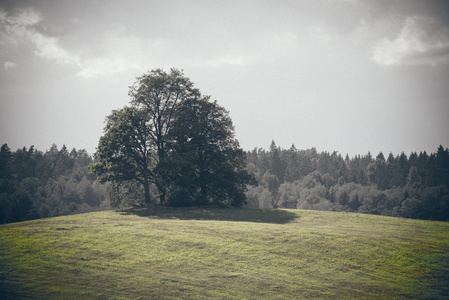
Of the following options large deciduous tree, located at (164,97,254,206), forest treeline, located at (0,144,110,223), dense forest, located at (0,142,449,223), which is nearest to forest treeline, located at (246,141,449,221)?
dense forest, located at (0,142,449,223)

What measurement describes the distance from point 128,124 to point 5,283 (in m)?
29.7

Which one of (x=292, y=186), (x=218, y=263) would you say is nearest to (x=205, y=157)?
(x=218, y=263)

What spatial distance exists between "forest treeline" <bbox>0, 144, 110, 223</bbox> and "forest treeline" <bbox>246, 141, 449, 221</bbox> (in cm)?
7201

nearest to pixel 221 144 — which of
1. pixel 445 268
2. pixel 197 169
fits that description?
pixel 197 169

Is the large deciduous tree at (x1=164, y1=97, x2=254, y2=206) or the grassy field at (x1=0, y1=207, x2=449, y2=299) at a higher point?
the large deciduous tree at (x1=164, y1=97, x2=254, y2=206)

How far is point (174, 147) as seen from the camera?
A: 44.0m

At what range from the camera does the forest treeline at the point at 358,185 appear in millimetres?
119094

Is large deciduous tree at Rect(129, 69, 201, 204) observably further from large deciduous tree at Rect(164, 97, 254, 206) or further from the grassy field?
the grassy field

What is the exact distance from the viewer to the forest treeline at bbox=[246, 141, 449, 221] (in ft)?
391

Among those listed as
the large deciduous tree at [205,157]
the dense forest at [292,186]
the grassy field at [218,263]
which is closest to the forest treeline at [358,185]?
the dense forest at [292,186]

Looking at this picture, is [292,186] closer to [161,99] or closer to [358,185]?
[358,185]

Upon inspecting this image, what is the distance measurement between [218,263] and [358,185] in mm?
156845

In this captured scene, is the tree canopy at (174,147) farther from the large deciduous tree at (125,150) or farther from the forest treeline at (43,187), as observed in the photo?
the forest treeline at (43,187)

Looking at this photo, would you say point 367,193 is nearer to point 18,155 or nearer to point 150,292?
point 150,292
